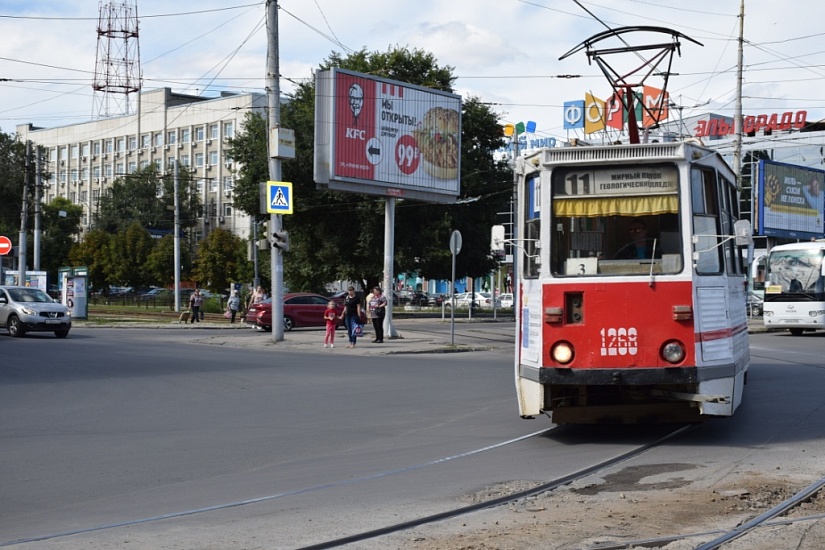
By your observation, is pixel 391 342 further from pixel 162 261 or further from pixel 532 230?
pixel 162 261

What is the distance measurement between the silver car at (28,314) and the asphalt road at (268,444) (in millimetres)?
11494

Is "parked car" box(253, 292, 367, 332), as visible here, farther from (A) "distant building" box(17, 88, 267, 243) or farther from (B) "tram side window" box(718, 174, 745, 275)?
(A) "distant building" box(17, 88, 267, 243)

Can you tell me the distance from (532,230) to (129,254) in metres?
77.7

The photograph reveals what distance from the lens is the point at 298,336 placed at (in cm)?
3338

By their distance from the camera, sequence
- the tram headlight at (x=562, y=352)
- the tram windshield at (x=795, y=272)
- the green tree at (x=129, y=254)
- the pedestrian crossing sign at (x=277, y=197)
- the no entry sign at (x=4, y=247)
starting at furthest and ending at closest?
the green tree at (x=129, y=254), the no entry sign at (x=4, y=247), the tram windshield at (x=795, y=272), the pedestrian crossing sign at (x=277, y=197), the tram headlight at (x=562, y=352)

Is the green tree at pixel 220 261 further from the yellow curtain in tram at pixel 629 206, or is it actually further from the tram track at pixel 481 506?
the tram track at pixel 481 506

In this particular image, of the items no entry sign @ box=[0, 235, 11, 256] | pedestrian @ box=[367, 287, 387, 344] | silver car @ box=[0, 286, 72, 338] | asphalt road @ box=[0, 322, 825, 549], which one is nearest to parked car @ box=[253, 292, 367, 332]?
silver car @ box=[0, 286, 72, 338]

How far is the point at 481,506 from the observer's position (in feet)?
25.1

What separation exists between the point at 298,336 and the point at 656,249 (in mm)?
23888

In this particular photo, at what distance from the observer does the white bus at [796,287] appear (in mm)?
33812

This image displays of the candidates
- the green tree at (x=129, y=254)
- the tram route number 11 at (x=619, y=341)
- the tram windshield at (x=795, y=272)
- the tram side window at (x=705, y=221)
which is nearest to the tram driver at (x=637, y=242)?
the tram side window at (x=705, y=221)

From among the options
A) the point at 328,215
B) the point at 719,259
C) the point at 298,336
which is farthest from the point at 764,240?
the point at 719,259

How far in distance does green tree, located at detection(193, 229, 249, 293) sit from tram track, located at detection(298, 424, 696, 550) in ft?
215

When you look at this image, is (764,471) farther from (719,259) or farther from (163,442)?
(163,442)
